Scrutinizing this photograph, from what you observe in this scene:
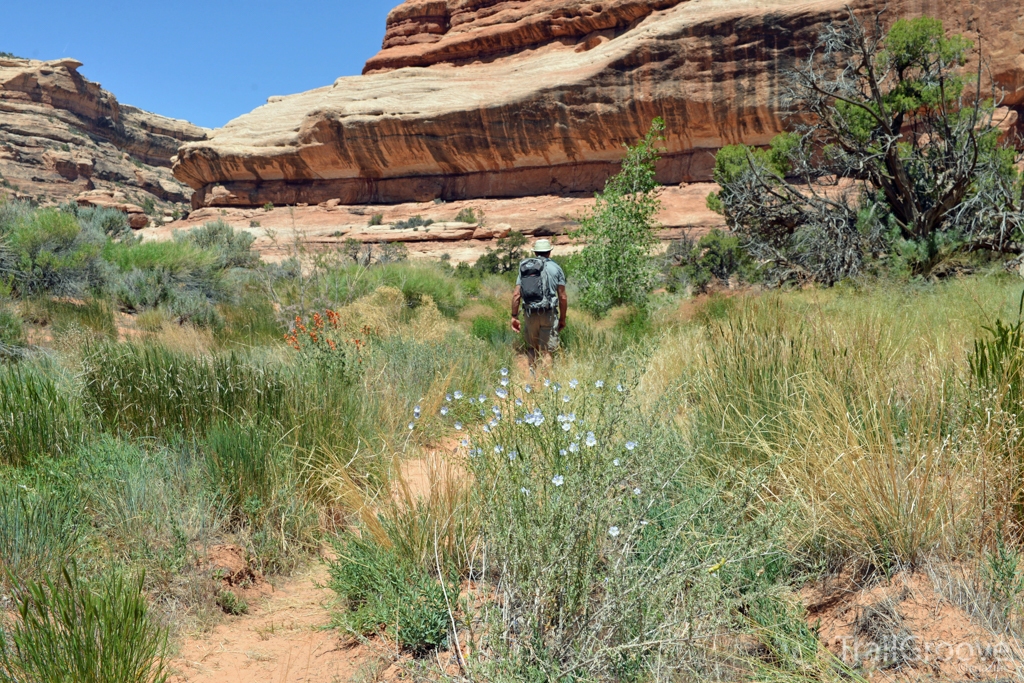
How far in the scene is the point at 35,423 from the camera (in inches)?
154

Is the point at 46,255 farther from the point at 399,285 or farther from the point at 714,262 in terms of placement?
the point at 714,262

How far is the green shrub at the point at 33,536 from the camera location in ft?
8.99

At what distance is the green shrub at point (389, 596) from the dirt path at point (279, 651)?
10cm

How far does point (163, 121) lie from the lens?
69.9 metres

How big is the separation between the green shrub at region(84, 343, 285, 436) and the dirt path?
→ 1.41 metres

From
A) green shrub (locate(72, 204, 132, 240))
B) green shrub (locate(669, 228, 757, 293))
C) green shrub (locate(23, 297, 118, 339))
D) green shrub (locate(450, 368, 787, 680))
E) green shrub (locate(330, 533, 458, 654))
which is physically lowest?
green shrub (locate(669, 228, 757, 293))

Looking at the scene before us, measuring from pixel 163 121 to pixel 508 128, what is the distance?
53.8 metres

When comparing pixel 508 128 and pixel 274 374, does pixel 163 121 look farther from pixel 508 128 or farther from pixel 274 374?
pixel 274 374

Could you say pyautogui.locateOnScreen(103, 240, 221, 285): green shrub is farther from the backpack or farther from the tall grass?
the tall grass

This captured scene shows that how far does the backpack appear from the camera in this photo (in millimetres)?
7176

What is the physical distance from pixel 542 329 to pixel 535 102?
Answer: 25.1 m

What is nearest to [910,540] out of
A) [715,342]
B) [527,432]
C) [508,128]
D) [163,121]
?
[527,432]

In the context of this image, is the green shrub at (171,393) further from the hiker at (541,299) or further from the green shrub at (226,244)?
the green shrub at (226,244)

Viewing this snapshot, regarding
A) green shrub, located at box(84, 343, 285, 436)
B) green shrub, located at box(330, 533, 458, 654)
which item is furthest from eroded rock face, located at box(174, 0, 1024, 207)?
green shrub, located at box(330, 533, 458, 654)
